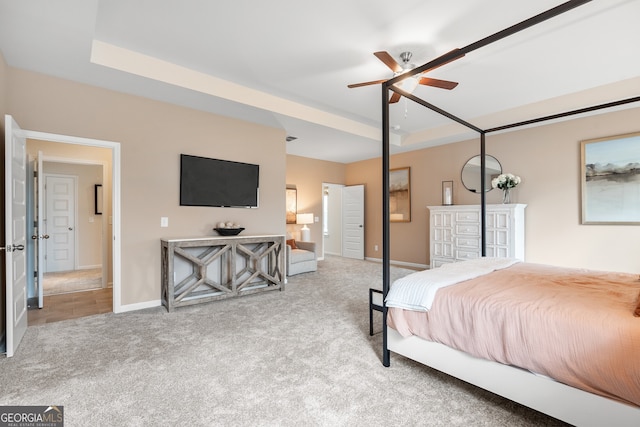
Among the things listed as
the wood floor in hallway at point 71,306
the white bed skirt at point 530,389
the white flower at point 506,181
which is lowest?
the wood floor in hallway at point 71,306

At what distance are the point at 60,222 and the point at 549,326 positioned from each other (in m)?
7.66

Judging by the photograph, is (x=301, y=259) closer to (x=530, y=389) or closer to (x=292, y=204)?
(x=292, y=204)

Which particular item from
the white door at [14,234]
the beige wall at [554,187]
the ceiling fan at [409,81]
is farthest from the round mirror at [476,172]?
the white door at [14,234]

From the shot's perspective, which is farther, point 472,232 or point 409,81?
point 472,232

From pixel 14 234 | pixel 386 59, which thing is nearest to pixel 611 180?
pixel 386 59

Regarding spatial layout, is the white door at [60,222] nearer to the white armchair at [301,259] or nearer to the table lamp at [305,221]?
the white armchair at [301,259]

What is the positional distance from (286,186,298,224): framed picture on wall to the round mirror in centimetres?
360

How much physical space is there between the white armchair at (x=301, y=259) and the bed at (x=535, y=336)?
11.2 ft

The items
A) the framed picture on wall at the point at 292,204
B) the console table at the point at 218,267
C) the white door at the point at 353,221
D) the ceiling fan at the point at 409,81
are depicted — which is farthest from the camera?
the white door at the point at 353,221

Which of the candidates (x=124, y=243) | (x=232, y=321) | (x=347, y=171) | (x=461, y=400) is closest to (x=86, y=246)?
(x=124, y=243)

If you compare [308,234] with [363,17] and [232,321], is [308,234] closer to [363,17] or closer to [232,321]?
[232,321]

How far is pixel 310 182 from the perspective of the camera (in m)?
7.43

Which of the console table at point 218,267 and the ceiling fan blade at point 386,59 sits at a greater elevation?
the ceiling fan blade at point 386,59

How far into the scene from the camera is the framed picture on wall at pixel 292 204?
7.00 metres
